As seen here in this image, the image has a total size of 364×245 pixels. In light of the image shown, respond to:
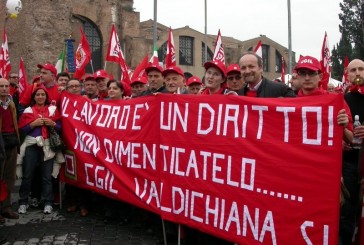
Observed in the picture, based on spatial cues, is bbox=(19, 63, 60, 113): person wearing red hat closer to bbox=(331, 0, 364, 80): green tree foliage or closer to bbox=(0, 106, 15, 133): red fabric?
bbox=(0, 106, 15, 133): red fabric

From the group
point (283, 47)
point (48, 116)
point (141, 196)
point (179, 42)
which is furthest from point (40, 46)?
point (283, 47)

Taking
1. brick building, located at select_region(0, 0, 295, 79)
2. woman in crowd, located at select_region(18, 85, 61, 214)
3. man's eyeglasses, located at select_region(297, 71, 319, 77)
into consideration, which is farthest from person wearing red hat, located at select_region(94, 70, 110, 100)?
brick building, located at select_region(0, 0, 295, 79)

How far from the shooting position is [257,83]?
457 cm

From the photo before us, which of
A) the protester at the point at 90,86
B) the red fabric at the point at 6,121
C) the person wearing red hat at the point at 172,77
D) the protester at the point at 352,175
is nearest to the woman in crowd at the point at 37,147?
the red fabric at the point at 6,121

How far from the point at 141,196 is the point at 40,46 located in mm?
24655

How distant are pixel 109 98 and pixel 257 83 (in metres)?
2.61

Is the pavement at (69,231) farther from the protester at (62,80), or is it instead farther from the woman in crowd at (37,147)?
the protester at (62,80)

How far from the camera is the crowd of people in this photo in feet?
14.2

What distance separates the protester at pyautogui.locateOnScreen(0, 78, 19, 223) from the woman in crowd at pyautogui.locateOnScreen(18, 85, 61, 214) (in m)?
0.22

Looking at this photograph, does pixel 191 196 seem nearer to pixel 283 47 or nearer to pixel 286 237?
pixel 286 237

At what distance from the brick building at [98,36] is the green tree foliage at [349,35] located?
673 cm

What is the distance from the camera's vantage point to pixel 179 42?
145 ft

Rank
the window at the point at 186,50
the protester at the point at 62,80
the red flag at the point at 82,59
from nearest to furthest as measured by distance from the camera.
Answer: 1. the protester at the point at 62,80
2. the red flag at the point at 82,59
3. the window at the point at 186,50

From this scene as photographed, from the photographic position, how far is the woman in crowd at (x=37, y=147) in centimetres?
651
